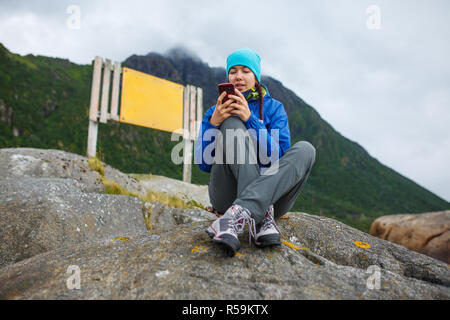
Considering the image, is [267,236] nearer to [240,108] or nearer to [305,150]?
[305,150]

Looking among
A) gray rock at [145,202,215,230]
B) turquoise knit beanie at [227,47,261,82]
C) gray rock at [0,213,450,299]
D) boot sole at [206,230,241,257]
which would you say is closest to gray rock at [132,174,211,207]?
gray rock at [145,202,215,230]

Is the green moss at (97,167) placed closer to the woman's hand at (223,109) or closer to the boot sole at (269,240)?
the woman's hand at (223,109)

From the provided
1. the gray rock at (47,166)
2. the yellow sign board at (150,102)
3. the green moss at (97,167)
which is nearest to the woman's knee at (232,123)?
the gray rock at (47,166)

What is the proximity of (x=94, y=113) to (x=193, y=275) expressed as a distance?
18.3 feet

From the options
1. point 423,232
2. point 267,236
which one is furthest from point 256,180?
point 423,232

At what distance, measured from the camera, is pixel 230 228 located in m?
1.82

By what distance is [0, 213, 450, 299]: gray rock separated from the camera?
1.54 metres

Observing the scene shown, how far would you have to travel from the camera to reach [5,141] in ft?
31.7

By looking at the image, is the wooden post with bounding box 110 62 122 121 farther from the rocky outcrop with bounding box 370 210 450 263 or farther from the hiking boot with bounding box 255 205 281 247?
the rocky outcrop with bounding box 370 210 450 263

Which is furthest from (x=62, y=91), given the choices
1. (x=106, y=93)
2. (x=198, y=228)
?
(x=198, y=228)

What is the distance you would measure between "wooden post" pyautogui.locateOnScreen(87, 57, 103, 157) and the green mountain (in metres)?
0.28

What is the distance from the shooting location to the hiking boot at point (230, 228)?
1.77 meters

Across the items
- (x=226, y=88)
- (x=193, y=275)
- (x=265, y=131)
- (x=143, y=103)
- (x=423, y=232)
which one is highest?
(x=143, y=103)
